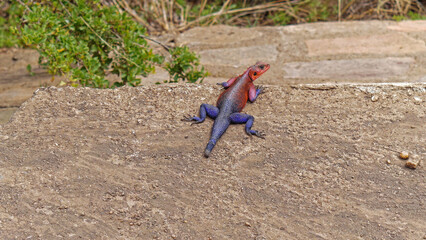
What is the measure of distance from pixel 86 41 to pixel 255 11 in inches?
134

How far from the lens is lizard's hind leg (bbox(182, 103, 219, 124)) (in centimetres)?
356

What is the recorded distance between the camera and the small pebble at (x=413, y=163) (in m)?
3.04

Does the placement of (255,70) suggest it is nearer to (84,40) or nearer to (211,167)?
(211,167)

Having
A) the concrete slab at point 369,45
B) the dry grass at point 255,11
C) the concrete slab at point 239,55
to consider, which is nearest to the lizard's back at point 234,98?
the concrete slab at point 239,55

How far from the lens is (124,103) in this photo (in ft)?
12.3

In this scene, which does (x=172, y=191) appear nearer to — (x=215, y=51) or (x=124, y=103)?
(x=124, y=103)

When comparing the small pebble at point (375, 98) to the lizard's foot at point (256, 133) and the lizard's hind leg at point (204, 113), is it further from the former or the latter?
the lizard's hind leg at point (204, 113)

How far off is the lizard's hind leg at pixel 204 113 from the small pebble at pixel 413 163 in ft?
4.62

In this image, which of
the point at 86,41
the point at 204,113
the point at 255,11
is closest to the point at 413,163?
the point at 204,113

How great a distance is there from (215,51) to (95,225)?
11.1 ft

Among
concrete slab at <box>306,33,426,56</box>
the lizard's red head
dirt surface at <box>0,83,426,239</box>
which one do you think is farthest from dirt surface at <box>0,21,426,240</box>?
concrete slab at <box>306,33,426,56</box>

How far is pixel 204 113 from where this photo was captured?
3613 mm

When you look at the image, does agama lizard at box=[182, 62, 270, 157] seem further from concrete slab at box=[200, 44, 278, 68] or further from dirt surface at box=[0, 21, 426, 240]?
concrete slab at box=[200, 44, 278, 68]

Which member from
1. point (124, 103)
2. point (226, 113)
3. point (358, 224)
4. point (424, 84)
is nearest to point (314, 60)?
point (424, 84)
